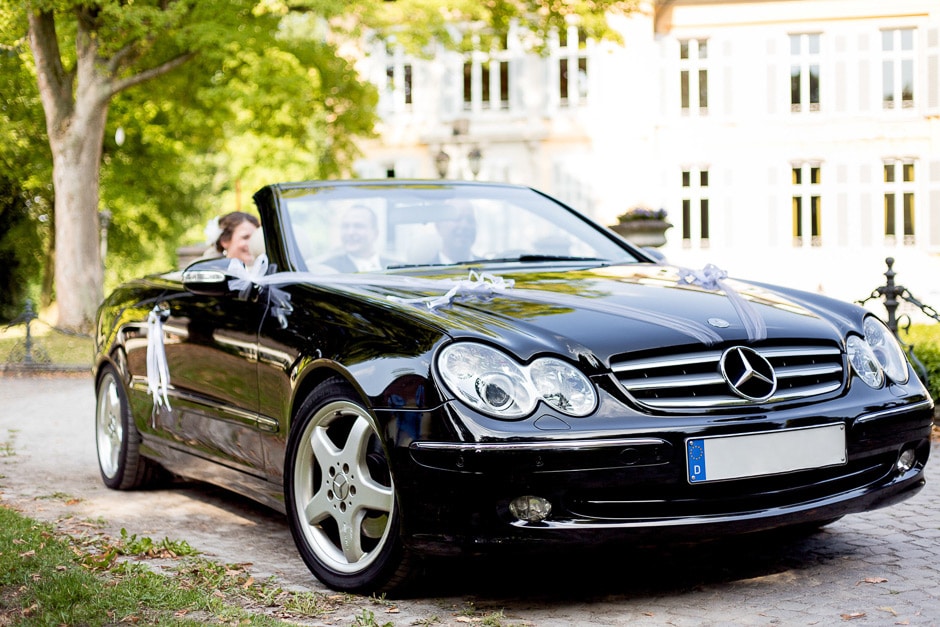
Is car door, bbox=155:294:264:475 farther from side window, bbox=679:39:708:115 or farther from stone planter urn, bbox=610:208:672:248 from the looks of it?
side window, bbox=679:39:708:115

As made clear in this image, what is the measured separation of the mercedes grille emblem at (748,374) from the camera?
150 inches

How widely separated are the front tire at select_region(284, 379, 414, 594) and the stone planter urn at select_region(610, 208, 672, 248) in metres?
14.8

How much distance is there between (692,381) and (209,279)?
216cm

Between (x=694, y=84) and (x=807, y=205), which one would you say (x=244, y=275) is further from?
(x=694, y=84)

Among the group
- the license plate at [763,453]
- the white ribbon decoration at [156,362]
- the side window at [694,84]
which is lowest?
the license plate at [763,453]

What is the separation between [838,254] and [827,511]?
3274cm

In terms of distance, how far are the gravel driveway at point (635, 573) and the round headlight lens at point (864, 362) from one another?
684 mm

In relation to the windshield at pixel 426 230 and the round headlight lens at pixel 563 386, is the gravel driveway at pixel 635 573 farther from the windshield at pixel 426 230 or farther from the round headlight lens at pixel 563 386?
the windshield at pixel 426 230

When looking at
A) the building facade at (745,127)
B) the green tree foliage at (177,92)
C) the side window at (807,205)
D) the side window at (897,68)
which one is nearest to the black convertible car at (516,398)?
the green tree foliage at (177,92)

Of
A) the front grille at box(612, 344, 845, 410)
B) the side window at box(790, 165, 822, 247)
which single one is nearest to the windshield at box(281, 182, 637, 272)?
the front grille at box(612, 344, 845, 410)

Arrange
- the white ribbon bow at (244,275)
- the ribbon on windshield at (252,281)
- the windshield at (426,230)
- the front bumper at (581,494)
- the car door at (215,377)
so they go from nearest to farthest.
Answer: the front bumper at (581,494) < the ribbon on windshield at (252,281) < the car door at (215,377) < the white ribbon bow at (244,275) < the windshield at (426,230)

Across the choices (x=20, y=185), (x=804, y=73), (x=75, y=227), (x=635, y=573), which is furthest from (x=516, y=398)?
(x=804, y=73)

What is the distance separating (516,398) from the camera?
3660 mm

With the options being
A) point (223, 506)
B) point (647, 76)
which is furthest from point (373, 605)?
point (647, 76)
